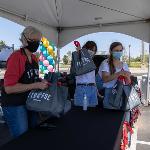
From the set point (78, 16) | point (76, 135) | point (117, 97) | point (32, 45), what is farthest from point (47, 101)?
point (78, 16)

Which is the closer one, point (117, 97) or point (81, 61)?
point (117, 97)

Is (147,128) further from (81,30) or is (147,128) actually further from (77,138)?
(77,138)

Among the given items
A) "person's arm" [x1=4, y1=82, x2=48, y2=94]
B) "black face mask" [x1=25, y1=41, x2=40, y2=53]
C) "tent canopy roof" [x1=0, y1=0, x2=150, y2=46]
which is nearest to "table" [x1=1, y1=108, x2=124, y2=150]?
"person's arm" [x1=4, y1=82, x2=48, y2=94]

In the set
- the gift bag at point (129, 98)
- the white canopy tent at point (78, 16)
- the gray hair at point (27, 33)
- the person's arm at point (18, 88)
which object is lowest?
the gift bag at point (129, 98)

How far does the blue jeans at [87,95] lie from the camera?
7.91 ft

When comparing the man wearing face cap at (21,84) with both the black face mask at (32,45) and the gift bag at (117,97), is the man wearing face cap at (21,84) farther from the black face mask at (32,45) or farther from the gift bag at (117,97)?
the gift bag at (117,97)

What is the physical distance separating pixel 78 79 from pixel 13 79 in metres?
0.92

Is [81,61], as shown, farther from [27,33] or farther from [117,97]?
[27,33]

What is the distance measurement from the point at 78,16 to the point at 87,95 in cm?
307

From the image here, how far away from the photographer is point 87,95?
2418mm

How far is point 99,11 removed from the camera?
4.88m

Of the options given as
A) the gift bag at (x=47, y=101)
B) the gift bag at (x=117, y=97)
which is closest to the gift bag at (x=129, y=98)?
the gift bag at (x=117, y=97)

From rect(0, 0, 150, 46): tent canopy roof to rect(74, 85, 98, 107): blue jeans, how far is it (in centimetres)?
216

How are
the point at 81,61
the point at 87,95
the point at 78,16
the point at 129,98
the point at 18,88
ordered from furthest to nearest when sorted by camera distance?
1. the point at 78,16
2. the point at 87,95
3. the point at 81,61
4. the point at 129,98
5. the point at 18,88
